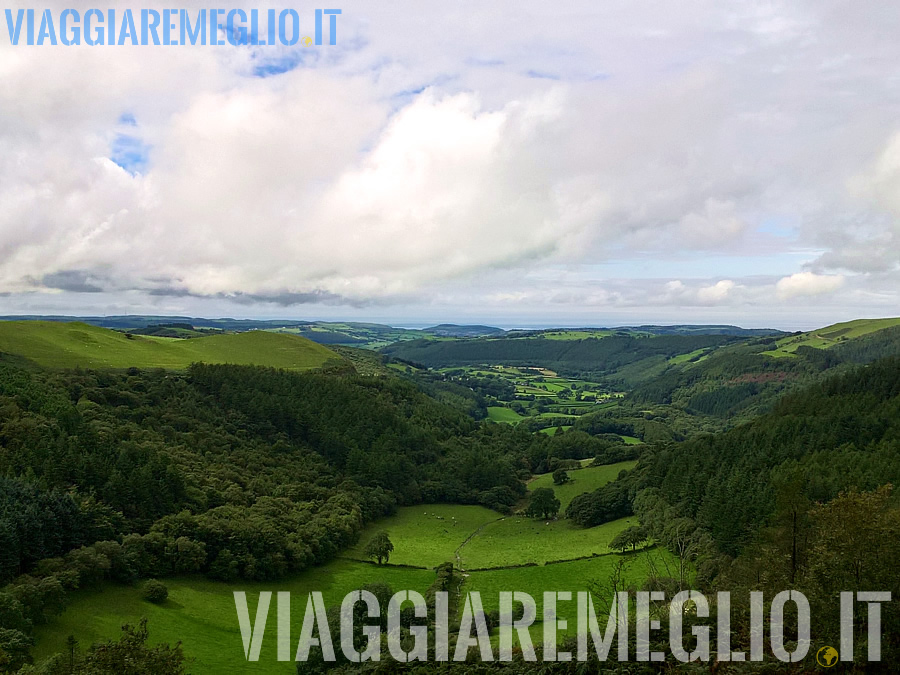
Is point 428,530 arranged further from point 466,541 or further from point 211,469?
point 211,469

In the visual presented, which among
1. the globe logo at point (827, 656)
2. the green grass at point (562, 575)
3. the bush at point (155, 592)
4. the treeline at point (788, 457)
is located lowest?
the green grass at point (562, 575)

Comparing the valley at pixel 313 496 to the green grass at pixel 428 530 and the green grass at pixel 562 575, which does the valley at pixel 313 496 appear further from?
the green grass at pixel 428 530

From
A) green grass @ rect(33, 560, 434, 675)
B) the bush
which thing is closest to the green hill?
green grass @ rect(33, 560, 434, 675)

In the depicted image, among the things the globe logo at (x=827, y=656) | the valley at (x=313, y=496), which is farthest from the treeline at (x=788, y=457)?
the globe logo at (x=827, y=656)

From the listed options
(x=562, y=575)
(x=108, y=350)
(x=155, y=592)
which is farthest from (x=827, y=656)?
(x=108, y=350)

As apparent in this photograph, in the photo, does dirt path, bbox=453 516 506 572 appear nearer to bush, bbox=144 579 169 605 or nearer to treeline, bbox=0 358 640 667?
treeline, bbox=0 358 640 667

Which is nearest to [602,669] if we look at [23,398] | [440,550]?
[440,550]
